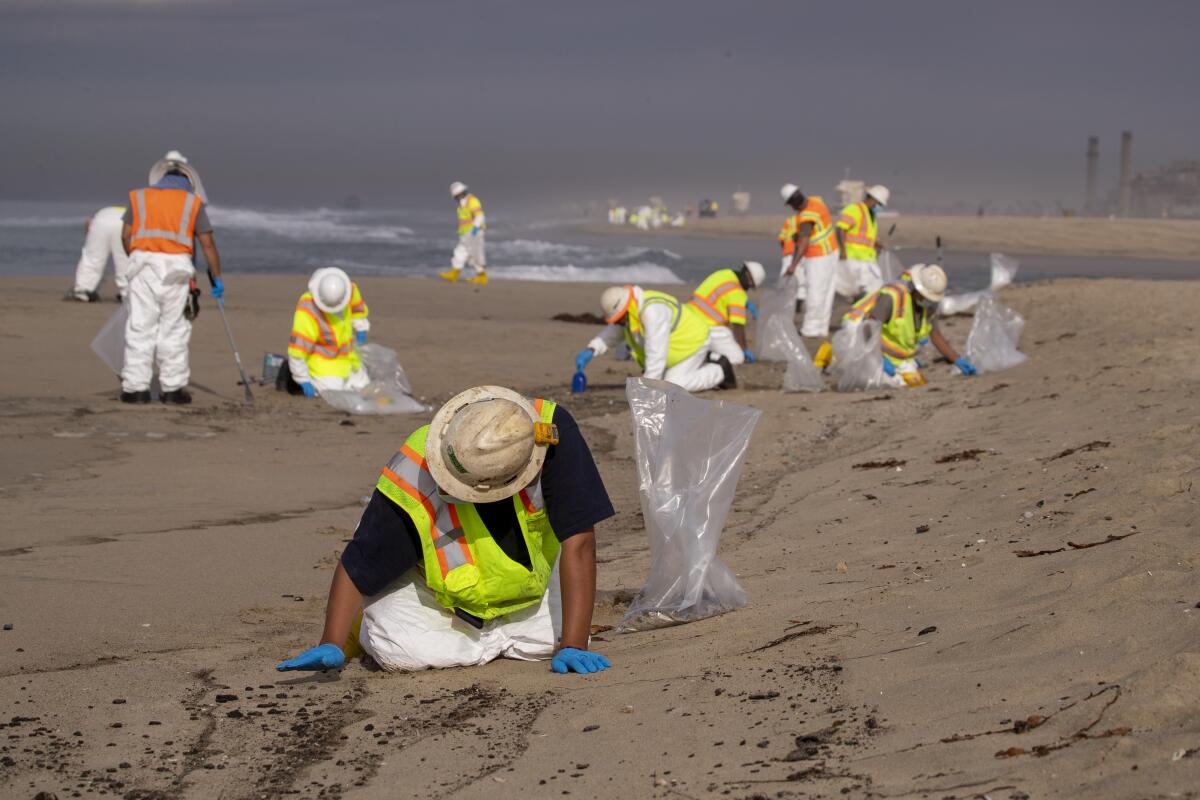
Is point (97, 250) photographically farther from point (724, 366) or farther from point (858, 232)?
point (858, 232)

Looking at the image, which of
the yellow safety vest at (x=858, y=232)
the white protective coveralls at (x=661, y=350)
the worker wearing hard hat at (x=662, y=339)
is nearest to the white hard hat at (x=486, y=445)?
the white protective coveralls at (x=661, y=350)

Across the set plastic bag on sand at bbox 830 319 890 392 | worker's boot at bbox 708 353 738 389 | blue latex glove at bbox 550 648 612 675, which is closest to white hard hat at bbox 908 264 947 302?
plastic bag on sand at bbox 830 319 890 392

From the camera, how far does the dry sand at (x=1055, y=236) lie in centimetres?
3794

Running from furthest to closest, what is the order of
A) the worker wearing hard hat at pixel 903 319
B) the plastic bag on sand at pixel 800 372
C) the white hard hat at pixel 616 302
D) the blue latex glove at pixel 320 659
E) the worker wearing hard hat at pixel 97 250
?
1. the worker wearing hard hat at pixel 97 250
2. the plastic bag on sand at pixel 800 372
3. the worker wearing hard hat at pixel 903 319
4. the white hard hat at pixel 616 302
5. the blue latex glove at pixel 320 659

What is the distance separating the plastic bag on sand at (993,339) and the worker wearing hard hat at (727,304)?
1907 millimetres

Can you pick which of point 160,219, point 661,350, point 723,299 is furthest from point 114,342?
point 723,299

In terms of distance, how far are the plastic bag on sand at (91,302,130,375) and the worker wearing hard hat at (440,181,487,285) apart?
12.8 m

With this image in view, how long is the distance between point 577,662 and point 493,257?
105 feet

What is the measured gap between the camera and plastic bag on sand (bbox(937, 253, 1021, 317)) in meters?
15.3

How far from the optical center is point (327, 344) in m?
10.3

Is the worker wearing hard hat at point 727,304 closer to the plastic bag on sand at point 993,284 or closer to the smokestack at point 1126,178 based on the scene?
the plastic bag on sand at point 993,284

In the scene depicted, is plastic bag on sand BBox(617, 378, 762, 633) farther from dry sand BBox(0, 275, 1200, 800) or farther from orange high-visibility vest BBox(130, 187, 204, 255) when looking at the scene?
orange high-visibility vest BBox(130, 187, 204, 255)

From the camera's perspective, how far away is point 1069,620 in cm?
372

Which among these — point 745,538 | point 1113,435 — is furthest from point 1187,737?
point 1113,435
